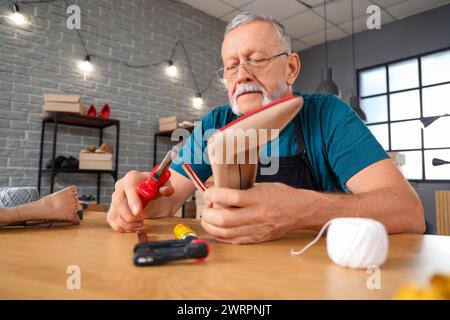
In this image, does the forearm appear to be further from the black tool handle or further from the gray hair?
the gray hair

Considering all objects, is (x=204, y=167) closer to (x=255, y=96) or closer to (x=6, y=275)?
(x=255, y=96)

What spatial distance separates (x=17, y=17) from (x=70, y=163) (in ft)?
4.98

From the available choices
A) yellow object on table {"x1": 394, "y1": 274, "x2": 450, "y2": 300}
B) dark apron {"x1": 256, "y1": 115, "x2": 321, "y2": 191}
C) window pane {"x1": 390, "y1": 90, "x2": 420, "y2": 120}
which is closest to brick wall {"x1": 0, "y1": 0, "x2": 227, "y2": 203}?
window pane {"x1": 390, "y1": 90, "x2": 420, "y2": 120}

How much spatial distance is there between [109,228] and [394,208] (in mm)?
756

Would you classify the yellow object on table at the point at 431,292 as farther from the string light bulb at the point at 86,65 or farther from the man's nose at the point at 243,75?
the string light bulb at the point at 86,65

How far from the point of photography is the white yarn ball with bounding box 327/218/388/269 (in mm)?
452

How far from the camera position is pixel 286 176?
1241mm

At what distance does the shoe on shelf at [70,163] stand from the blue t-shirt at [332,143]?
6.94 feet

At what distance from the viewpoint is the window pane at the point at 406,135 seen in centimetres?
449

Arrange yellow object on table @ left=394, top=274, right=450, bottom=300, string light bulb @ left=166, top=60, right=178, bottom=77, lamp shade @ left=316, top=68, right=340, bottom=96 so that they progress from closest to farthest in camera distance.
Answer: yellow object on table @ left=394, top=274, right=450, bottom=300
lamp shade @ left=316, top=68, right=340, bottom=96
string light bulb @ left=166, top=60, right=178, bottom=77

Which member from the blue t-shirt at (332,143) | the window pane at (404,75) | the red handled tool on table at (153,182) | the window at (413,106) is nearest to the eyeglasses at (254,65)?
the blue t-shirt at (332,143)

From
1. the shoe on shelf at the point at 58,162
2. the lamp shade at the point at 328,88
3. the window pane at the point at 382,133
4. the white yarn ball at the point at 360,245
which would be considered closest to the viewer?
the white yarn ball at the point at 360,245

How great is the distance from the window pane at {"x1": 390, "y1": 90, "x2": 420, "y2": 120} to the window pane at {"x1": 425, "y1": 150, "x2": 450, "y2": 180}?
597 millimetres

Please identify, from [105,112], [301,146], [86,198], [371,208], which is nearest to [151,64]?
[105,112]
